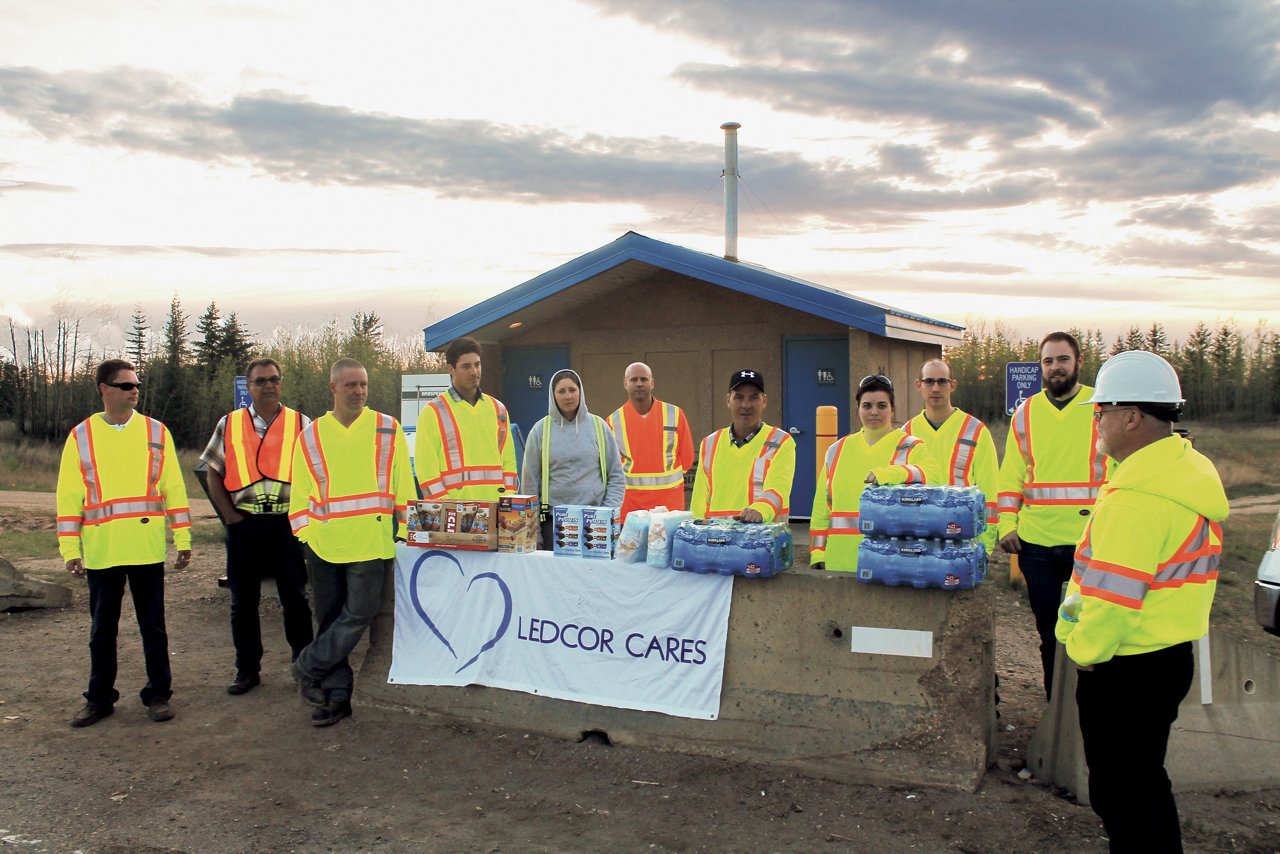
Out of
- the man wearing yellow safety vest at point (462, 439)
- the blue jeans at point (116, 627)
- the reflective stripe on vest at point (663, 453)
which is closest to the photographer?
the blue jeans at point (116, 627)

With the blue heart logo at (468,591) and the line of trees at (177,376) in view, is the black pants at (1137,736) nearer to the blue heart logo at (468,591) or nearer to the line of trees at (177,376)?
the blue heart logo at (468,591)

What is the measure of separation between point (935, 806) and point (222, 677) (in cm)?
550

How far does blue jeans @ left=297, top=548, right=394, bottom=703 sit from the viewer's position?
643cm

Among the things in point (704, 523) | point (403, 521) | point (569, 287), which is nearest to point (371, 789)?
point (403, 521)

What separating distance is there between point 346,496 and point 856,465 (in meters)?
3.25

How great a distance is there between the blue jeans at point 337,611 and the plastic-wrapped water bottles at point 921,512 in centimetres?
323

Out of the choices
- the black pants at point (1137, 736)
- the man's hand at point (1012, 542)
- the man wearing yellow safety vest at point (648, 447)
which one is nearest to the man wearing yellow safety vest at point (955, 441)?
the man's hand at point (1012, 542)

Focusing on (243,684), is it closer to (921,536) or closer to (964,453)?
(921,536)

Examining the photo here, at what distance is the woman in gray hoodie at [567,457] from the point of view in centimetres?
718

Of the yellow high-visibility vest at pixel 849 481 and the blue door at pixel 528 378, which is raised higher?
the blue door at pixel 528 378

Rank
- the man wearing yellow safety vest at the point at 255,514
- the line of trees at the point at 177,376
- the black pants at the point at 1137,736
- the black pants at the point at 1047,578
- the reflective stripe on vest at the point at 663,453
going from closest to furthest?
the black pants at the point at 1137,736 < the black pants at the point at 1047,578 < the man wearing yellow safety vest at the point at 255,514 < the reflective stripe on vest at the point at 663,453 < the line of trees at the point at 177,376

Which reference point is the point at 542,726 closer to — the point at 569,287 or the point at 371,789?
the point at 371,789

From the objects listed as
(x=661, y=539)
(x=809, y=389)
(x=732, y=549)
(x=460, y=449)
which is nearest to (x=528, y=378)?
(x=809, y=389)

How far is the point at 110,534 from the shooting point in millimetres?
6496
